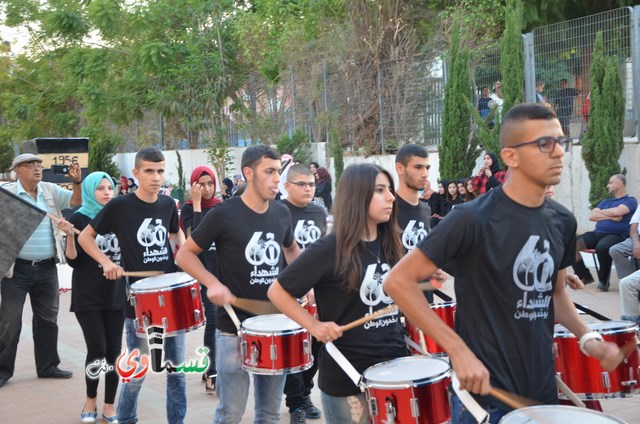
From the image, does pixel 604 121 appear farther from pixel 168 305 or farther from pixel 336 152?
pixel 168 305

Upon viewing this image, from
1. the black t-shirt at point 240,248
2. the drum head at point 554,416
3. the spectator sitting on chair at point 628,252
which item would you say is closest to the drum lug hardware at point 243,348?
the black t-shirt at point 240,248

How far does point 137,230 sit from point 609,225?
756 cm

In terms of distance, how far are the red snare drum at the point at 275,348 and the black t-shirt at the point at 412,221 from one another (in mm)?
1322

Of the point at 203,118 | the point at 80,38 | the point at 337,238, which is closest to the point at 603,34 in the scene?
the point at 337,238

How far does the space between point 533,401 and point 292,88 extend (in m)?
22.5

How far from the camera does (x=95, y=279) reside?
23.1ft

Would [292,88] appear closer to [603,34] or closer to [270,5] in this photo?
[270,5]

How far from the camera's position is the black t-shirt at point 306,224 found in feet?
25.1

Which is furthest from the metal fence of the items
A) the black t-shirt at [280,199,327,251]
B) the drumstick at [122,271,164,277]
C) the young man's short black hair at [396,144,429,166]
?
the drumstick at [122,271,164,277]

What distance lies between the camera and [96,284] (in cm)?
701

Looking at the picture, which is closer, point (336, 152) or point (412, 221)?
point (412, 221)

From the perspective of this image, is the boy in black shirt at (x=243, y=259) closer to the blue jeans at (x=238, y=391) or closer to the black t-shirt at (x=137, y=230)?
the blue jeans at (x=238, y=391)

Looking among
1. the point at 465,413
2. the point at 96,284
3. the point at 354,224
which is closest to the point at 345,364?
the point at 354,224

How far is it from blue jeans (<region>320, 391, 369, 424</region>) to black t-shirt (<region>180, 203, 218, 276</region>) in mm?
4138
